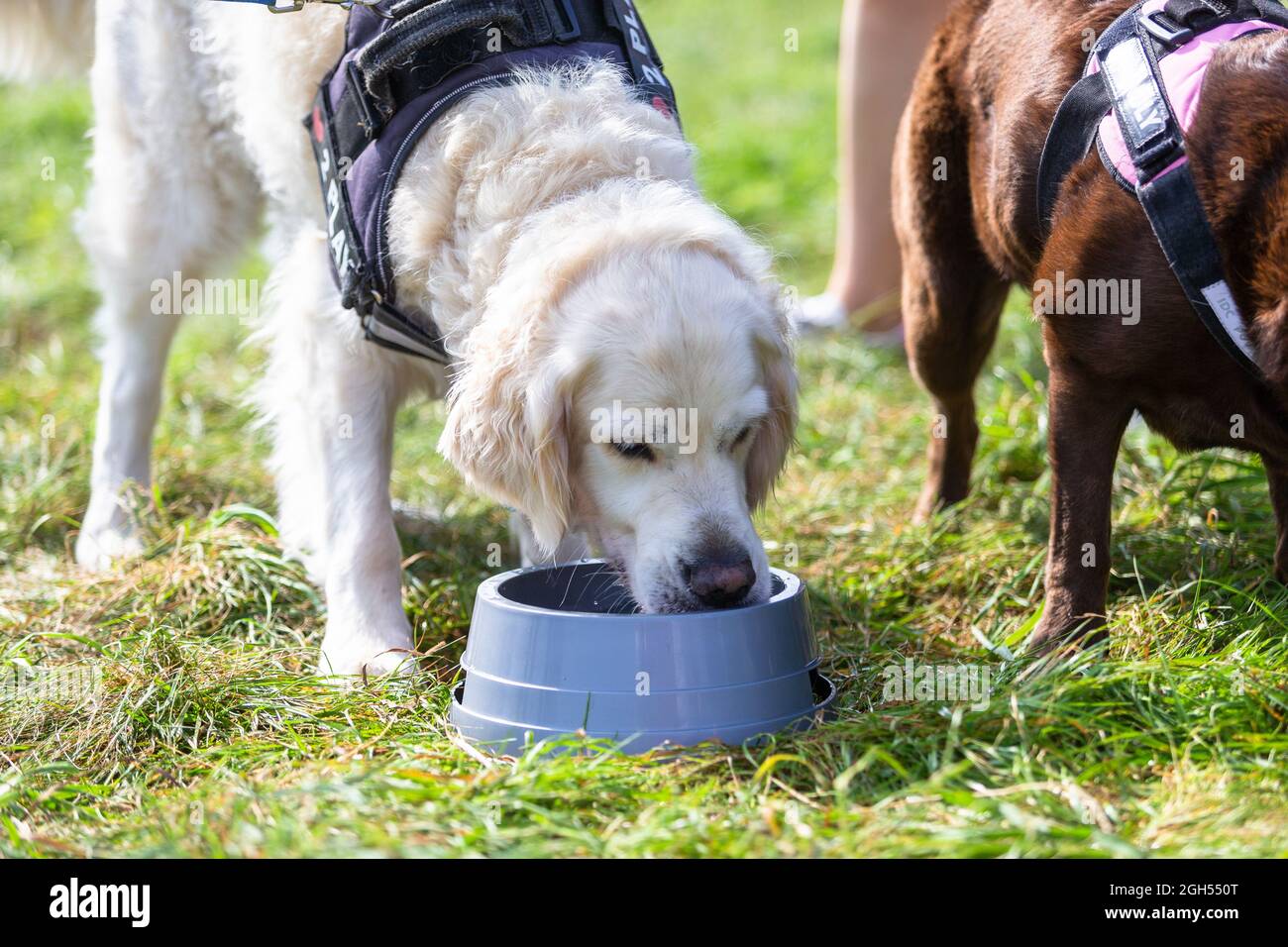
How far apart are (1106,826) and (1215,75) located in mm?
1400

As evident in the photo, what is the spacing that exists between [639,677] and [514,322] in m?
0.73

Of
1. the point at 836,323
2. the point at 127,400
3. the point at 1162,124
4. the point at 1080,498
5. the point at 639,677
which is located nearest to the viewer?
the point at 639,677

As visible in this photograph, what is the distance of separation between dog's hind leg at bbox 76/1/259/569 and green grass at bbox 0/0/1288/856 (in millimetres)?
220

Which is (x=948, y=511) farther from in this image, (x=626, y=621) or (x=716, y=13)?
(x=716, y=13)

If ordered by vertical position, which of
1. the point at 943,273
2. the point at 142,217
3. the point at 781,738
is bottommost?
the point at 781,738

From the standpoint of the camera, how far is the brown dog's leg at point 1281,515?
3012mm

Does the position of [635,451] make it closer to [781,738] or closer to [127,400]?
[781,738]

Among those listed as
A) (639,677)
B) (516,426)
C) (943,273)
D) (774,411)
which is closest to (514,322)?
(516,426)

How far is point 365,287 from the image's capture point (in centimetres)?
297

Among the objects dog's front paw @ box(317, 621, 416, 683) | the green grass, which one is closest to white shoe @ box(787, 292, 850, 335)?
the green grass

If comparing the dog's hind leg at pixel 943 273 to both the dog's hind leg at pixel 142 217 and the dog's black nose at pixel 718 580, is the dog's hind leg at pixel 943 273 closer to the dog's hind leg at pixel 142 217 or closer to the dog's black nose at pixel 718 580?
the dog's black nose at pixel 718 580

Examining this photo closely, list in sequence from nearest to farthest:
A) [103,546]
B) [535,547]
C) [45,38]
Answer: [535,547], [103,546], [45,38]

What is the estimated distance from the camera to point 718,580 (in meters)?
2.54
